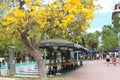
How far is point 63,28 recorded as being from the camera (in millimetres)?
16500

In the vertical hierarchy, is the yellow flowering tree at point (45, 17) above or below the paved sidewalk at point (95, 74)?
above

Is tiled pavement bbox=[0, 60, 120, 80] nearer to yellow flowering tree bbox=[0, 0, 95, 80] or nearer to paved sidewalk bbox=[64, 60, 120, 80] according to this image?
paved sidewalk bbox=[64, 60, 120, 80]

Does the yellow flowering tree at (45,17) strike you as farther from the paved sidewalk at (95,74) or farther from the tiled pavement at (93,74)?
the paved sidewalk at (95,74)

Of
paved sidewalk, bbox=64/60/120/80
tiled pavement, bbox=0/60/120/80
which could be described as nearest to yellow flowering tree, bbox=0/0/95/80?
A: tiled pavement, bbox=0/60/120/80

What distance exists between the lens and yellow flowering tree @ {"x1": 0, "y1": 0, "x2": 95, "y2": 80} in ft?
53.4

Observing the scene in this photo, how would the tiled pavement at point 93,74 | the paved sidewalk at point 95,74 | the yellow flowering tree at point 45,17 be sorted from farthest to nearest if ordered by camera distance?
the paved sidewalk at point 95,74
the tiled pavement at point 93,74
the yellow flowering tree at point 45,17

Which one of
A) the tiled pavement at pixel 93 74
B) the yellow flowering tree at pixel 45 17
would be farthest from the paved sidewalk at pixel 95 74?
the yellow flowering tree at pixel 45 17

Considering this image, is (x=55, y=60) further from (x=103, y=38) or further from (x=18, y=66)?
(x=103, y=38)

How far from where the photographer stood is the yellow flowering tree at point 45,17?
16.3 metres

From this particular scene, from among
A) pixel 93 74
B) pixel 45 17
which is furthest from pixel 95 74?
pixel 45 17

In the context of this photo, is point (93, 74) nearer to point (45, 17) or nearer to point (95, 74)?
point (95, 74)

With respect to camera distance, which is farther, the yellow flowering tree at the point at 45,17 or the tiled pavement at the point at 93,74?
the tiled pavement at the point at 93,74

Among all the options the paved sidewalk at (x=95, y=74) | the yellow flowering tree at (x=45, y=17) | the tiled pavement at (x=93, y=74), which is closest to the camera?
the yellow flowering tree at (x=45, y=17)

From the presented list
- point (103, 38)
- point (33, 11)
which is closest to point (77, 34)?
point (33, 11)
